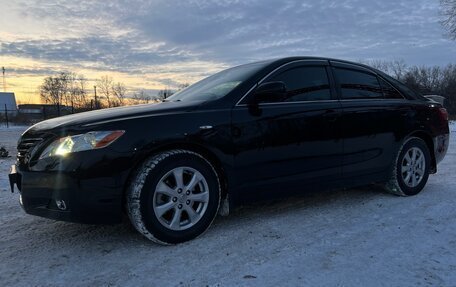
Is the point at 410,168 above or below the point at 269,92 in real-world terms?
below

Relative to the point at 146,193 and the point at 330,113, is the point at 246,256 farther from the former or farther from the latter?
the point at 330,113

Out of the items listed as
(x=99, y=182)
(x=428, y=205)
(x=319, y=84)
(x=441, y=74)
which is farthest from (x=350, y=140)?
(x=441, y=74)

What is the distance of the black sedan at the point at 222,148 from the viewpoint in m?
3.16

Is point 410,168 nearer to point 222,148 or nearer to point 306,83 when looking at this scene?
point 306,83

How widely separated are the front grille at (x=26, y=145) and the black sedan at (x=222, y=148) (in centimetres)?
1

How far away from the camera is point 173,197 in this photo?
3.38 m

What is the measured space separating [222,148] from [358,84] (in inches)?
79.3

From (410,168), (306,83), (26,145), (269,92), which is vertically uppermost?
(306,83)

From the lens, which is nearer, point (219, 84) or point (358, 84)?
point (219, 84)

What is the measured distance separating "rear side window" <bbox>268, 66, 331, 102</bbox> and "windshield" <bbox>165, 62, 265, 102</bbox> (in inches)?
11.6

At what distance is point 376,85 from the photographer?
491 cm

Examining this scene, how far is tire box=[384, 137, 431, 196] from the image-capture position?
490 centimetres

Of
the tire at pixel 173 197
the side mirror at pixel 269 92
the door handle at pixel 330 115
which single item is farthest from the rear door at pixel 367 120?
the tire at pixel 173 197

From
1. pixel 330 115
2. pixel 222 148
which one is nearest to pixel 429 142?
pixel 330 115
